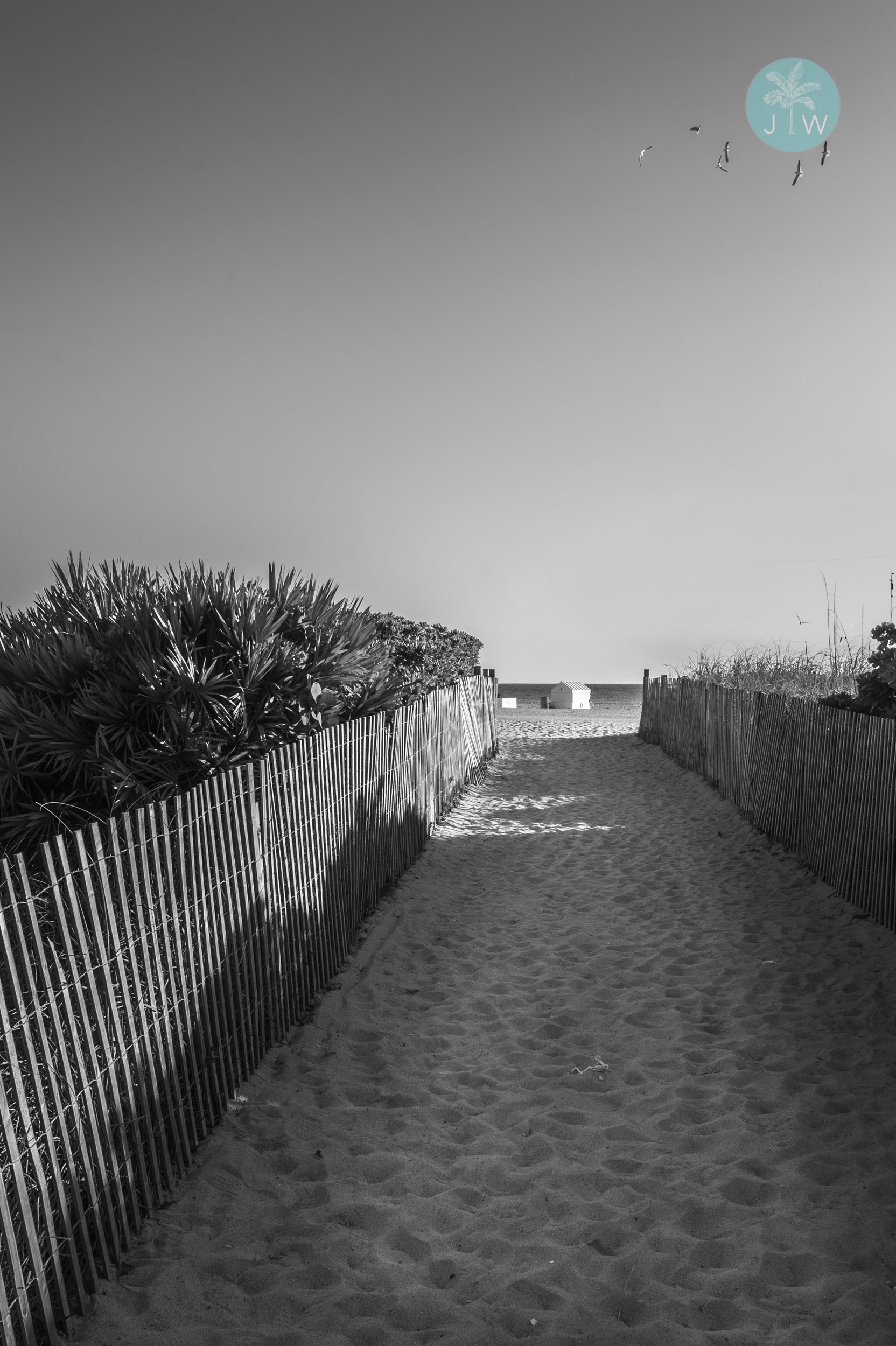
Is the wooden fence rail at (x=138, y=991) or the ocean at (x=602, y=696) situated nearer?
the wooden fence rail at (x=138, y=991)

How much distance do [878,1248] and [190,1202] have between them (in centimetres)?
249

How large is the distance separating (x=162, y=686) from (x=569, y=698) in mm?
26548

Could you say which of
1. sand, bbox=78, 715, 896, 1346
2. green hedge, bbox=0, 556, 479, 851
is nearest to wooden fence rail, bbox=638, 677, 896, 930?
sand, bbox=78, 715, 896, 1346

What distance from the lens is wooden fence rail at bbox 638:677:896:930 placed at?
6.25 metres

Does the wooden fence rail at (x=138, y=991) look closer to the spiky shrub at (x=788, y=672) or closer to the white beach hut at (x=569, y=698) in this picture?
the spiky shrub at (x=788, y=672)

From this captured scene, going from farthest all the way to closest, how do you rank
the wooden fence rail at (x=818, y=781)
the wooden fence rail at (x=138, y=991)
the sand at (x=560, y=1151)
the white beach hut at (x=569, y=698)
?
the white beach hut at (x=569, y=698)
the wooden fence rail at (x=818, y=781)
the sand at (x=560, y=1151)
the wooden fence rail at (x=138, y=991)

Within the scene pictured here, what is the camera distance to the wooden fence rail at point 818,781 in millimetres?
6254

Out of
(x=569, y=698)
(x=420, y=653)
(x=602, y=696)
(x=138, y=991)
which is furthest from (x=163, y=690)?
(x=602, y=696)

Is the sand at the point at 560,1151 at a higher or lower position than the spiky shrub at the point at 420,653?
lower

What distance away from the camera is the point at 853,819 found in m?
6.77

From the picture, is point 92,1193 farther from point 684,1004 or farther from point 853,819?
point 853,819

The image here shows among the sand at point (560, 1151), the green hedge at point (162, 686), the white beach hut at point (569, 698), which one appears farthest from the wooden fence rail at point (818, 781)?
the white beach hut at point (569, 698)

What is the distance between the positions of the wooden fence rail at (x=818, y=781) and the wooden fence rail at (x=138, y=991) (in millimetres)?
3876

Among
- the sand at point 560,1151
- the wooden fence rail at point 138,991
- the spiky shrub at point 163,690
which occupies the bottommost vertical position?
the sand at point 560,1151
